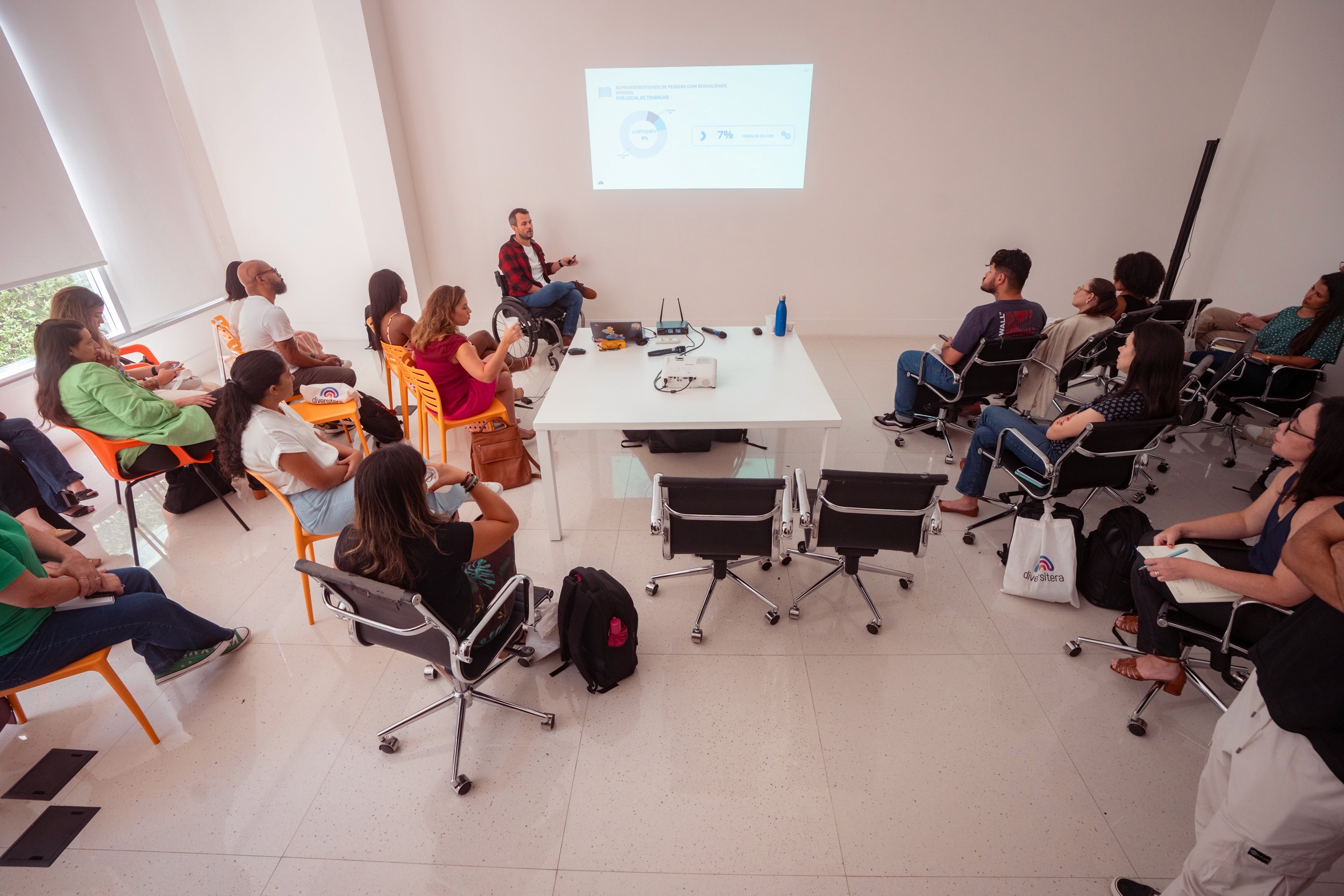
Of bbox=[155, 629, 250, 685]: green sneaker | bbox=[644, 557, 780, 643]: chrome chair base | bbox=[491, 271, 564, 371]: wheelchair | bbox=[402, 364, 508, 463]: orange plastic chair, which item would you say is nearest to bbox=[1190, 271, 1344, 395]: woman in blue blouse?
bbox=[644, 557, 780, 643]: chrome chair base

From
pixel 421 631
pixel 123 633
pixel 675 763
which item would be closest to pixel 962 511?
pixel 675 763

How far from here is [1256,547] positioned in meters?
2.16

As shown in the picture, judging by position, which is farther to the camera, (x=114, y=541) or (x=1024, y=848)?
(x=114, y=541)

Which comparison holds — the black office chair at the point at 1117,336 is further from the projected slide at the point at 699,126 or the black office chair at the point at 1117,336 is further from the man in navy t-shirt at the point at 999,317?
the projected slide at the point at 699,126

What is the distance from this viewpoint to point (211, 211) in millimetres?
5711

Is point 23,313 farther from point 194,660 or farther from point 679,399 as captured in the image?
point 679,399

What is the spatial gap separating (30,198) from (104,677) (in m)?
3.86

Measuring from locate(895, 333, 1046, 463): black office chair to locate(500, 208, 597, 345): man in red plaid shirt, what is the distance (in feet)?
9.31

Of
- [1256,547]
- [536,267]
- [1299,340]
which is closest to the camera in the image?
[1256,547]

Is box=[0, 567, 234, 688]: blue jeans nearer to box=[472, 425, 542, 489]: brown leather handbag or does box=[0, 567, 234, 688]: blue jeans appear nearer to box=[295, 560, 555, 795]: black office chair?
box=[295, 560, 555, 795]: black office chair

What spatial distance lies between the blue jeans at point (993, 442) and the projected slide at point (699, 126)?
343cm

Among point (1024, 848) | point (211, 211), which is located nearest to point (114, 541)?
point (211, 211)

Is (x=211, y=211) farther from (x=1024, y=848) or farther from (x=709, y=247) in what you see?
(x=1024, y=848)

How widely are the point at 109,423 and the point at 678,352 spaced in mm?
2949
